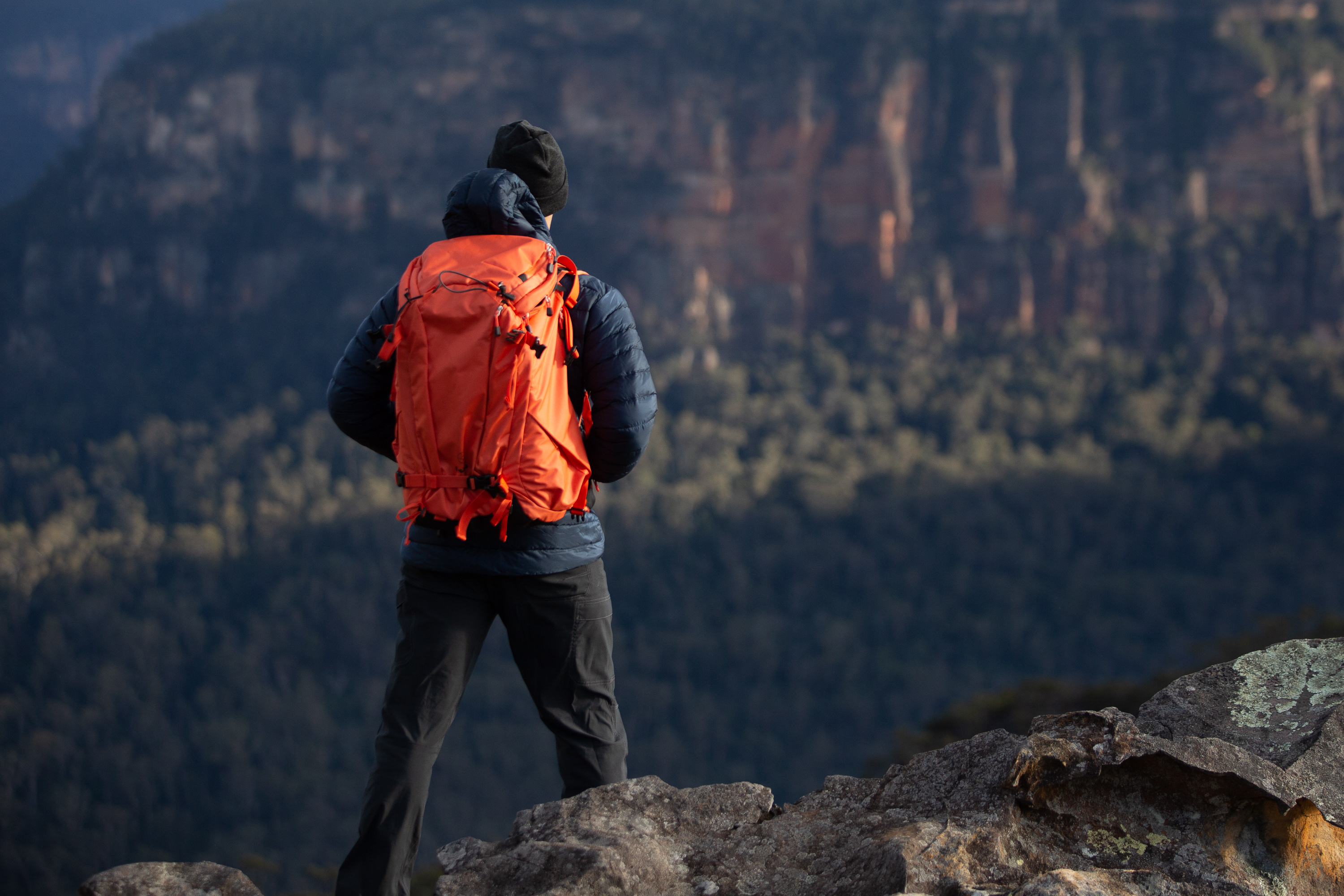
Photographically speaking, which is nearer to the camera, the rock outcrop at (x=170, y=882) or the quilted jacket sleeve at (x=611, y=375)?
the rock outcrop at (x=170, y=882)

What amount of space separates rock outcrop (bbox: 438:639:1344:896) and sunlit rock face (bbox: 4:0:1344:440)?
3942 centimetres

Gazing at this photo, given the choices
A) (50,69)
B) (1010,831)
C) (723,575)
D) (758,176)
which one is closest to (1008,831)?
(1010,831)

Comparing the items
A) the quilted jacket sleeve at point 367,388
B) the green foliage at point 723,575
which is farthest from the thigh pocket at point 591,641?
the green foliage at point 723,575

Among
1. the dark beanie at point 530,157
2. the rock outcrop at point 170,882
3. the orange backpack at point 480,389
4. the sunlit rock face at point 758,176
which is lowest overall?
the rock outcrop at point 170,882

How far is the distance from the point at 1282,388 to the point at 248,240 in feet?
129

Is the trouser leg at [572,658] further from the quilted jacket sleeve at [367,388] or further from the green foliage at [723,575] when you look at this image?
the green foliage at [723,575]

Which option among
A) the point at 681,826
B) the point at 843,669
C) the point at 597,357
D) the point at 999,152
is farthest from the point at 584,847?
the point at 999,152

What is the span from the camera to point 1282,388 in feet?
116

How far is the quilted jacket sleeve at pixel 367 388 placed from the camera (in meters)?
2.44

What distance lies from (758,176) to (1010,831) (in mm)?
42479

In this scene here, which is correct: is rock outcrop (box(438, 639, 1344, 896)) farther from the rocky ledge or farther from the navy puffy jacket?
the navy puffy jacket

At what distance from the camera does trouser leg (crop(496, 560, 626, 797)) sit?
2.37 m

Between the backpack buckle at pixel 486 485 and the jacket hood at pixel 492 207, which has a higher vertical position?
the jacket hood at pixel 492 207

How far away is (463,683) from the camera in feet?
7.74
